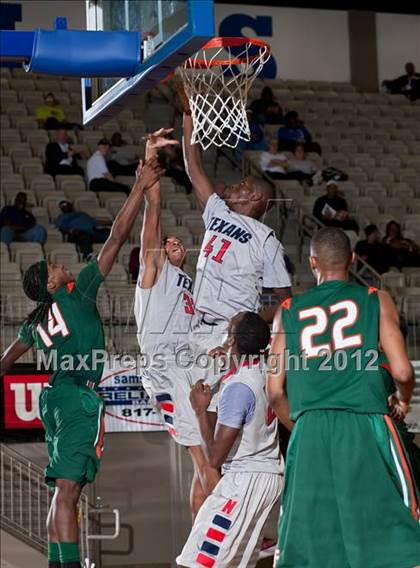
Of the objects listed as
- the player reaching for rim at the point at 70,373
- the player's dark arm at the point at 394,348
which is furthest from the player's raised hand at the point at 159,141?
the player's dark arm at the point at 394,348

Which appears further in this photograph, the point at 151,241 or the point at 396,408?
the point at 151,241

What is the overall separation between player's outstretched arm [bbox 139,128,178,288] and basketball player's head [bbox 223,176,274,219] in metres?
0.52

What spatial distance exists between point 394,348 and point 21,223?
8.72 meters

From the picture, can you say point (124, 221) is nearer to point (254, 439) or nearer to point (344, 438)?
point (254, 439)

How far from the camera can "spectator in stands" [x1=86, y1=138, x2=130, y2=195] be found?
14.3 metres

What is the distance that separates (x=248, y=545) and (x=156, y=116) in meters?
11.9

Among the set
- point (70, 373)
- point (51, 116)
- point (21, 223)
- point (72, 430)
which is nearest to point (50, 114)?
point (51, 116)

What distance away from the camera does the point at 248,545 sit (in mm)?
6281

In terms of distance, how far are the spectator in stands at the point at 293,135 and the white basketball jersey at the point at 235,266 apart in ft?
31.3

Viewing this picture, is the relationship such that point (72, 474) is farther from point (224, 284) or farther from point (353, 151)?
point (353, 151)

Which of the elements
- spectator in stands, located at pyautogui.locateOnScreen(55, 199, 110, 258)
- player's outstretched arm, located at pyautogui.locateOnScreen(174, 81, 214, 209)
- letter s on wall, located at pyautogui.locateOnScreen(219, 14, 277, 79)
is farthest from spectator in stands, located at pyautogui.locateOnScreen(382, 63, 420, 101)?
player's outstretched arm, located at pyautogui.locateOnScreen(174, 81, 214, 209)

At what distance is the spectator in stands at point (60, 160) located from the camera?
1476 cm

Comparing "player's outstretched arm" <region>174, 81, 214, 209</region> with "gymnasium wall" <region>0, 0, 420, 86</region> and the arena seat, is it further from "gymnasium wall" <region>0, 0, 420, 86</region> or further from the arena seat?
"gymnasium wall" <region>0, 0, 420, 86</region>

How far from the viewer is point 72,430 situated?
21.2 ft
